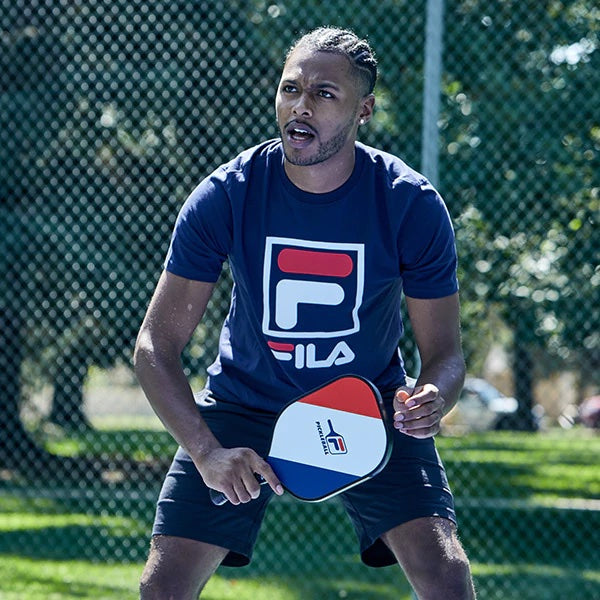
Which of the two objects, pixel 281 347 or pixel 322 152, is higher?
pixel 322 152

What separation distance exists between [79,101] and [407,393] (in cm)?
554

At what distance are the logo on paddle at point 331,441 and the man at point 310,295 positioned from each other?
30 cm

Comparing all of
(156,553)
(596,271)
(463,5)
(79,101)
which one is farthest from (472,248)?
(156,553)

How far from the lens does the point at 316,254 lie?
138 inches

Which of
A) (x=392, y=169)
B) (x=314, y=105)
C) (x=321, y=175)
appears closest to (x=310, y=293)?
(x=321, y=175)

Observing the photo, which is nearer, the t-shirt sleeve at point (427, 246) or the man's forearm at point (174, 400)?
the man's forearm at point (174, 400)

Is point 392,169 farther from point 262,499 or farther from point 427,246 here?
point 262,499

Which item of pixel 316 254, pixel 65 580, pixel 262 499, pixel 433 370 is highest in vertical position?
pixel 316 254

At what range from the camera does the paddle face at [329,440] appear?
3.12 m

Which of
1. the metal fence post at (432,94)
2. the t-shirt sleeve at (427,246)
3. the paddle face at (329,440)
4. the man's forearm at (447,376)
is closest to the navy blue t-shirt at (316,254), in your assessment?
the t-shirt sleeve at (427,246)

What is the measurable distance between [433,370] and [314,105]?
0.88m

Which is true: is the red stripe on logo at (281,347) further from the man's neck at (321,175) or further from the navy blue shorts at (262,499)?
the man's neck at (321,175)

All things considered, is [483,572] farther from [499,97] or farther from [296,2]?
[296,2]

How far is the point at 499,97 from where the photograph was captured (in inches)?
270
